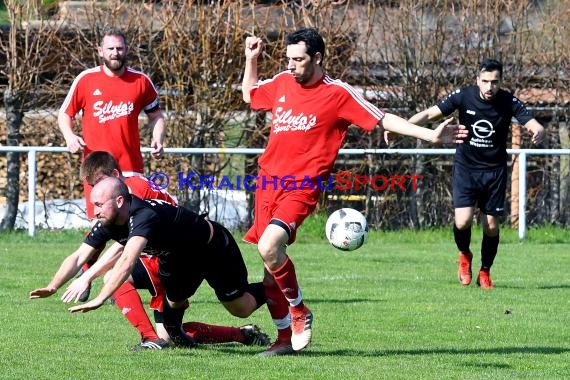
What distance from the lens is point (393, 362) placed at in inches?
277

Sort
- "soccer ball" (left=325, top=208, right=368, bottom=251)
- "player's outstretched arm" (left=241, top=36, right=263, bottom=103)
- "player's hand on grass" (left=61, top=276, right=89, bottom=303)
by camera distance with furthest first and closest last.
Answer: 1. "soccer ball" (left=325, top=208, right=368, bottom=251)
2. "player's outstretched arm" (left=241, top=36, right=263, bottom=103)
3. "player's hand on grass" (left=61, top=276, right=89, bottom=303)

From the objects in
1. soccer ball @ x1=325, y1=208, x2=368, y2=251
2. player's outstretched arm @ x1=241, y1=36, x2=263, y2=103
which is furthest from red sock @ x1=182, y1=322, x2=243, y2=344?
player's outstretched arm @ x1=241, y1=36, x2=263, y2=103

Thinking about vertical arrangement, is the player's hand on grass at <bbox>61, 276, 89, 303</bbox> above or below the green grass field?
above

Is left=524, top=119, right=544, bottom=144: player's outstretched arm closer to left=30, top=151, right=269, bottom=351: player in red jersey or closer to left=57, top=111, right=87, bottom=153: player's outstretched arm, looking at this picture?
left=30, top=151, right=269, bottom=351: player in red jersey

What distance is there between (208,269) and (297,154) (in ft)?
3.15

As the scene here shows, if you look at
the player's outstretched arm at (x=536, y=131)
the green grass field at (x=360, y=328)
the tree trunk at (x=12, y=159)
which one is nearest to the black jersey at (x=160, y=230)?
the green grass field at (x=360, y=328)

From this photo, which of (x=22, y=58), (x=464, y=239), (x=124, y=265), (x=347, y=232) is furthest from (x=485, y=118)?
(x=22, y=58)

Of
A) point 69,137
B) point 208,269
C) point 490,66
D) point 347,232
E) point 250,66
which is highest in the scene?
point 490,66

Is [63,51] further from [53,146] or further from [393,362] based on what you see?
[393,362]

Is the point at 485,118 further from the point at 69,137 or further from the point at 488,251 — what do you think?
the point at 69,137

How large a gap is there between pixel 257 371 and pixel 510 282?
575 centimetres

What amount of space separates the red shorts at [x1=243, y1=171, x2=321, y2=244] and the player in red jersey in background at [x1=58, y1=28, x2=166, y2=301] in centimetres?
229

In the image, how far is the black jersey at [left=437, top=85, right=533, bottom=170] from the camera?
11.3 meters

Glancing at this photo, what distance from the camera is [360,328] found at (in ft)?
28.3
